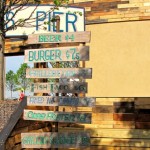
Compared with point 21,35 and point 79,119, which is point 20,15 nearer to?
point 21,35

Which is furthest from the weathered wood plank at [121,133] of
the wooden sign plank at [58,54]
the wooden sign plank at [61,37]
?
the wooden sign plank at [61,37]

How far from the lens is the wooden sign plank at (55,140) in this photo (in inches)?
220

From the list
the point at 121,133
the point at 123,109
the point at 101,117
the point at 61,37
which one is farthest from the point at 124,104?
the point at 61,37

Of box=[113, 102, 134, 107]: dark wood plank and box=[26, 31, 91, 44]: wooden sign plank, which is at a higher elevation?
box=[26, 31, 91, 44]: wooden sign plank

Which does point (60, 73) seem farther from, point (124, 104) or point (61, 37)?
point (124, 104)

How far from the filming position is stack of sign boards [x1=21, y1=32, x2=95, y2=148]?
218 inches

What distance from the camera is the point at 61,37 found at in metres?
5.82

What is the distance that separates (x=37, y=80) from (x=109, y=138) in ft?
8.99

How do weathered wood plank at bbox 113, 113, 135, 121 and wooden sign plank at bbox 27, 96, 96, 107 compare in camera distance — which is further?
weathered wood plank at bbox 113, 113, 135, 121

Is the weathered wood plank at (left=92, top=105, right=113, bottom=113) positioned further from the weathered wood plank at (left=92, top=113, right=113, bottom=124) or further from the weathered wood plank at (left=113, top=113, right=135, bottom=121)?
the weathered wood plank at (left=113, top=113, right=135, bottom=121)

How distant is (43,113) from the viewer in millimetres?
5789

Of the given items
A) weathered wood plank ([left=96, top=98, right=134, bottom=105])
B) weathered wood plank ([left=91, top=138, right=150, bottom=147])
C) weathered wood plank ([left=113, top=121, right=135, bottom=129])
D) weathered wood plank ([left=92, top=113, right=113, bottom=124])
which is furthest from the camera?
weathered wood plank ([left=96, top=98, right=134, bottom=105])

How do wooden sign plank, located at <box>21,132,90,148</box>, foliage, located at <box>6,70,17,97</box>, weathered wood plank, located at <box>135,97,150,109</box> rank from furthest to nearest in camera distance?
foliage, located at <box>6,70,17,97</box> → weathered wood plank, located at <box>135,97,150,109</box> → wooden sign plank, located at <box>21,132,90,148</box>

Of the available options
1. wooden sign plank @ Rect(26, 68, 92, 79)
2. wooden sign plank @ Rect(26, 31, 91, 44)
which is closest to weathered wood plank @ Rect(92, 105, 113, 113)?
wooden sign plank @ Rect(26, 68, 92, 79)
